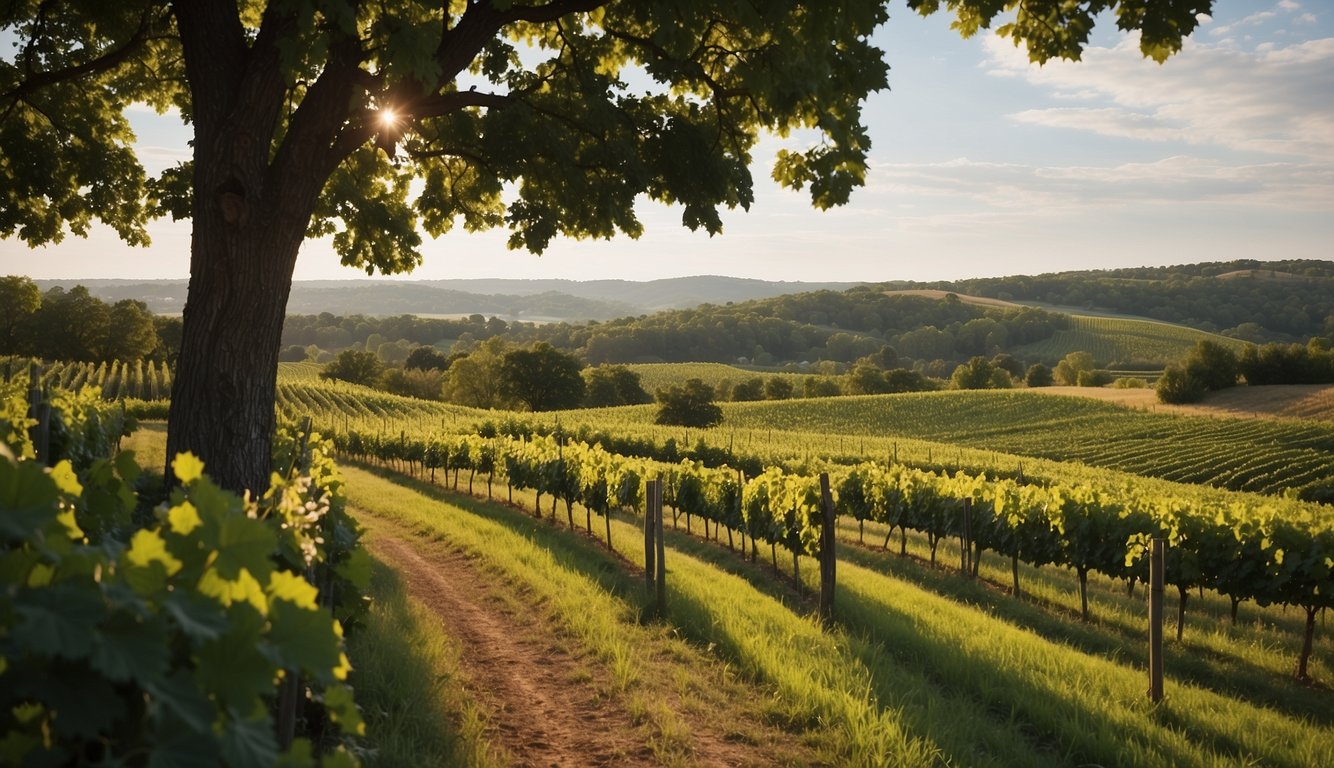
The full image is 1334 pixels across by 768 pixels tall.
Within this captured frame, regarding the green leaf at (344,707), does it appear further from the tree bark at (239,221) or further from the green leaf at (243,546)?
the tree bark at (239,221)

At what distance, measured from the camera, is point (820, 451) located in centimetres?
4106

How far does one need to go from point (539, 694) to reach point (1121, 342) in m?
146

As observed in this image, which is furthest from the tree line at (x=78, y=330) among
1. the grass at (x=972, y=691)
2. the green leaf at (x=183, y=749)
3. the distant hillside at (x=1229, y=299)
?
the distant hillside at (x=1229, y=299)

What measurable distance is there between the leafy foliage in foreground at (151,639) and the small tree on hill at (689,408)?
189 feet

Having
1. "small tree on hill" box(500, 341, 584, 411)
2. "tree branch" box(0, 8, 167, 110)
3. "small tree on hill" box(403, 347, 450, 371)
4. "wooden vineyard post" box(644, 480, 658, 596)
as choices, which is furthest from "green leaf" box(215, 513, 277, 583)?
"small tree on hill" box(403, 347, 450, 371)

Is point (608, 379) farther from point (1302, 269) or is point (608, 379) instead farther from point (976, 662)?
point (1302, 269)

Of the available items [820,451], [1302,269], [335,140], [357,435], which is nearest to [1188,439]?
[820,451]

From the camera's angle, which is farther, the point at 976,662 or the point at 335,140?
the point at 976,662

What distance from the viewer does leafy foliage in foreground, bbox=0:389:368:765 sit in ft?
4.83

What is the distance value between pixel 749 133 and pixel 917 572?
34.0ft

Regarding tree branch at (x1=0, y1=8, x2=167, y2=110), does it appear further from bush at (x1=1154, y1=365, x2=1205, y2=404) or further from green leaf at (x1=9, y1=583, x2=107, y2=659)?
bush at (x1=1154, y1=365, x2=1205, y2=404)

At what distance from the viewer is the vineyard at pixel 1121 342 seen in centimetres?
12369

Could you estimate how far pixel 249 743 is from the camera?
1.55 m

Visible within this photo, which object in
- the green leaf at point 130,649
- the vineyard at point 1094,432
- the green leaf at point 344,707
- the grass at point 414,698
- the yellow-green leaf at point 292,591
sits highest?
the green leaf at point 130,649
